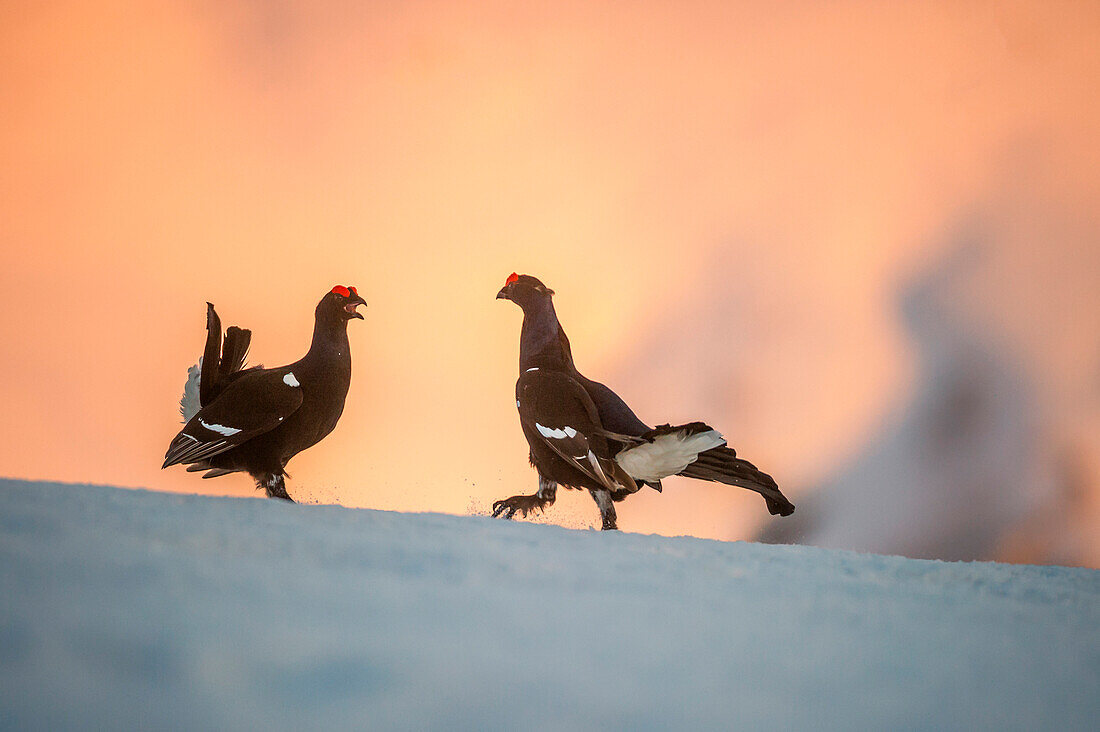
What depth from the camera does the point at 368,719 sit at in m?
0.82

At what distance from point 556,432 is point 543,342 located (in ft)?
1.87

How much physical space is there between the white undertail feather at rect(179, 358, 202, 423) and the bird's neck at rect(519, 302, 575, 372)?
6.00 feet

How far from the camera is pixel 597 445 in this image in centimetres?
332

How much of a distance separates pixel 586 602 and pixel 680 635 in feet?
0.61

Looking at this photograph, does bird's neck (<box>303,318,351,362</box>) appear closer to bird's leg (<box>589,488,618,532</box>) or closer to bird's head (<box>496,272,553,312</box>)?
bird's head (<box>496,272,553,312</box>)

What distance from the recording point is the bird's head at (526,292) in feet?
12.8

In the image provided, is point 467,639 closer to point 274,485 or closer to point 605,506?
point 605,506

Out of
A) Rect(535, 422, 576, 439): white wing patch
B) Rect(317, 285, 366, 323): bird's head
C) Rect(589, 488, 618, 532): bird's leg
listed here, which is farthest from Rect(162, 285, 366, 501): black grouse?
Rect(589, 488, 618, 532): bird's leg

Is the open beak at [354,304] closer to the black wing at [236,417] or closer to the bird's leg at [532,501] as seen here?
the black wing at [236,417]

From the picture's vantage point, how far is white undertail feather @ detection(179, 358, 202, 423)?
14.1ft

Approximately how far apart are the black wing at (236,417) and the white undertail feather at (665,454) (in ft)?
5.06

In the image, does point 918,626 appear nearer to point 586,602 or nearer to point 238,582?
point 586,602

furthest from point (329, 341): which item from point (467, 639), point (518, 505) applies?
point (467, 639)

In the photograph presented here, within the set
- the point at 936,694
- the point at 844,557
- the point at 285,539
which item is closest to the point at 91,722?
the point at 285,539
